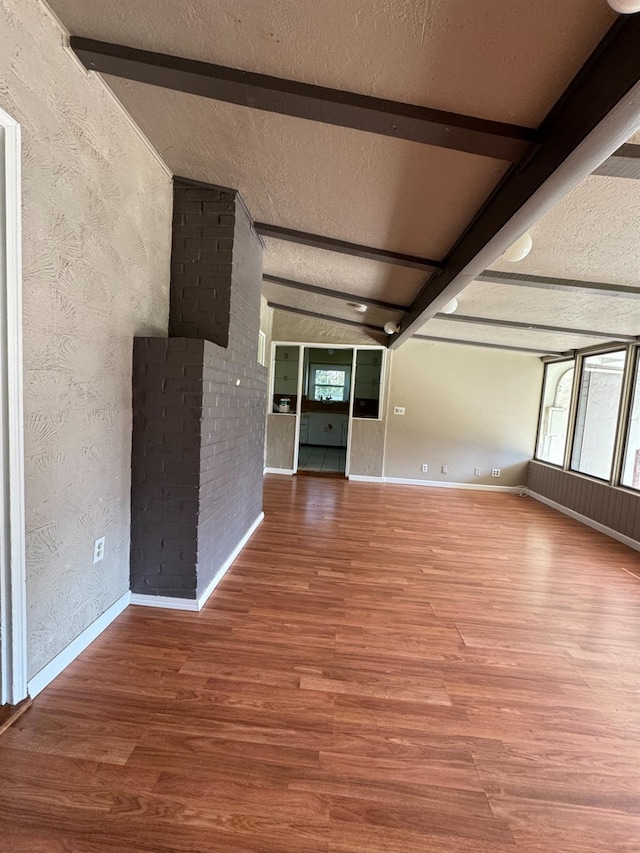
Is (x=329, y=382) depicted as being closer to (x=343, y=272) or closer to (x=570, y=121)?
(x=343, y=272)

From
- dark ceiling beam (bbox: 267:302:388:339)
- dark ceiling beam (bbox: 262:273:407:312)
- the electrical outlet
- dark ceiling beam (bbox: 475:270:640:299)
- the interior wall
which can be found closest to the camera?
the electrical outlet

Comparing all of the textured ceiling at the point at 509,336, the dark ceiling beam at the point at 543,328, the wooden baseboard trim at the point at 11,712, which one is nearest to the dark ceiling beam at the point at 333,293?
the dark ceiling beam at the point at 543,328

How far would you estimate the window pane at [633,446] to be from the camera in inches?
160

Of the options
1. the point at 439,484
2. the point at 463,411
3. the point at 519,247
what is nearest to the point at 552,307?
the point at 519,247

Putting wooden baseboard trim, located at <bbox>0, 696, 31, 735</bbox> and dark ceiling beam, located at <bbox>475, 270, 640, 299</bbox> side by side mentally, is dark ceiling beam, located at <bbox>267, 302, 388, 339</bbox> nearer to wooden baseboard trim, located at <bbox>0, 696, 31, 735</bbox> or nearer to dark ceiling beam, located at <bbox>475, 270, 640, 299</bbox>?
dark ceiling beam, located at <bbox>475, 270, 640, 299</bbox>

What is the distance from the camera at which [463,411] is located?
5.94 meters

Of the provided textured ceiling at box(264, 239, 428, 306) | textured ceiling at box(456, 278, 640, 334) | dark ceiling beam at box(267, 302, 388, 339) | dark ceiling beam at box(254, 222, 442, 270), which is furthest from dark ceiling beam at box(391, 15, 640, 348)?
dark ceiling beam at box(267, 302, 388, 339)

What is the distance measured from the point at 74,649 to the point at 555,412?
Answer: 6.26m

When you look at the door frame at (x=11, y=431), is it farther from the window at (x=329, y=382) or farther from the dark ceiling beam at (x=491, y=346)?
the window at (x=329, y=382)

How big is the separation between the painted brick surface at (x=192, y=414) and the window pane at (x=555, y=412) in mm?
4923

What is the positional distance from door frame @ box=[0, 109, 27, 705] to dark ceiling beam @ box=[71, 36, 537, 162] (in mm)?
582

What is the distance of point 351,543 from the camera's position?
3.44 m

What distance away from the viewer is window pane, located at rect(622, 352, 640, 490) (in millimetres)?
4062

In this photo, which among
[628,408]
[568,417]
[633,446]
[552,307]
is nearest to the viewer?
[552,307]
